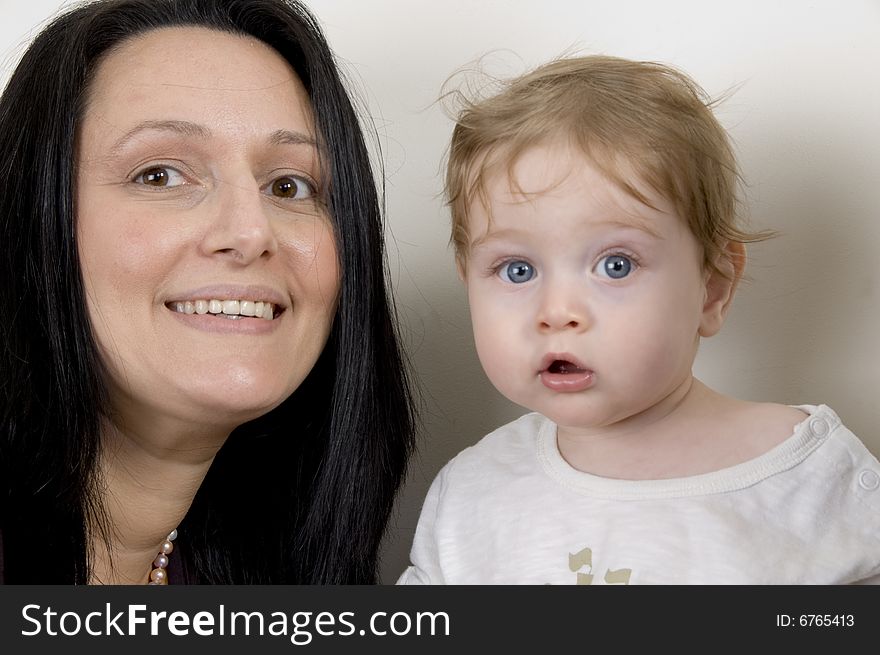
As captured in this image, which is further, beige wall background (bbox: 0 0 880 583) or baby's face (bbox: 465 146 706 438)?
beige wall background (bbox: 0 0 880 583)

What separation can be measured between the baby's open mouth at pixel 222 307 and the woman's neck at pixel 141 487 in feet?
0.70

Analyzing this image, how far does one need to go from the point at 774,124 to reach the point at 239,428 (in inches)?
41.1

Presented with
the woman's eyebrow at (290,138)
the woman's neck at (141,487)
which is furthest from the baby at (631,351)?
the woman's neck at (141,487)

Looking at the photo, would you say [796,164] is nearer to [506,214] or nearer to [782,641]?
[506,214]

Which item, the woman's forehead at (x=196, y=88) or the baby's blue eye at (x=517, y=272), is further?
the woman's forehead at (x=196, y=88)

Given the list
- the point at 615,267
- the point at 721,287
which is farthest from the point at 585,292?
the point at 721,287

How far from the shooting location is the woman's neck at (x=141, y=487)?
1.71 metres

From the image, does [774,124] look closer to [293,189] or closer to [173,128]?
[293,189]

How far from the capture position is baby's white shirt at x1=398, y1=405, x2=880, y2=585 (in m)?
1.37

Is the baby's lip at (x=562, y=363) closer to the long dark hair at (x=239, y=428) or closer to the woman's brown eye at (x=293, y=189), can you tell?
the long dark hair at (x=239, y=428)

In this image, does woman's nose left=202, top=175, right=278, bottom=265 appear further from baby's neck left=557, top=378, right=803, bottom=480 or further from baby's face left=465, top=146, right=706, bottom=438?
baby's neck left=557, top=378, right=803, bottom=480

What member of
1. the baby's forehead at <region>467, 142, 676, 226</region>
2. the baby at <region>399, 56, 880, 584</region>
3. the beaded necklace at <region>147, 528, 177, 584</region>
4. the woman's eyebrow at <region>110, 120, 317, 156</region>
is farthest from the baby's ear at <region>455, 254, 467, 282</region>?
the beaded necklace at <region>147, 528, 177, 584</region>

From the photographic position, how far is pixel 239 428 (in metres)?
1.91

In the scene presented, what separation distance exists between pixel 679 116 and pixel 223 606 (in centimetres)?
87
